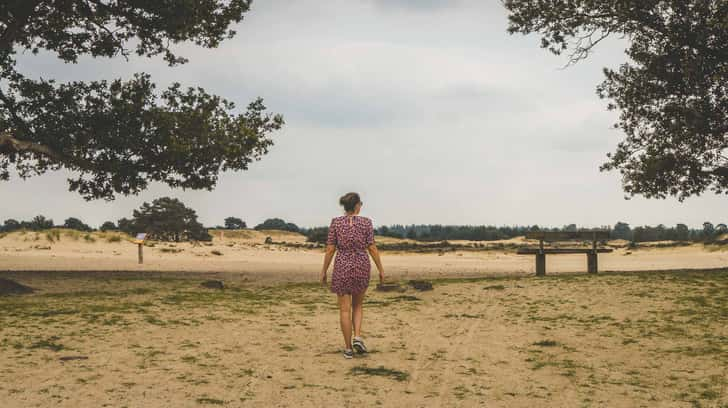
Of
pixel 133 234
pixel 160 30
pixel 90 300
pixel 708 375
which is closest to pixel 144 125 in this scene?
pixel 160 30

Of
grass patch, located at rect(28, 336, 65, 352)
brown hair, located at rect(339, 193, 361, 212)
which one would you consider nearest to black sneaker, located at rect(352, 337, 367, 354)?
brown hair, located at rect(339, 193, 361, 212)

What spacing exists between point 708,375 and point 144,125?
49.2ft

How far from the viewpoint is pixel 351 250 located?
8383 mm

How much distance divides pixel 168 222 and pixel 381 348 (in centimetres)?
6139

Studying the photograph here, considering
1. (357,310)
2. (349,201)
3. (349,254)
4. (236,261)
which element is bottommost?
(236,261)

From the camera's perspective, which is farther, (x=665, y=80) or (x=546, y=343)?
(x=665, y=80)

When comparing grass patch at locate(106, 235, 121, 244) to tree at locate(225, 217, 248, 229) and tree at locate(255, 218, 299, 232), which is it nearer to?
tree at locate(225, 217, 248, 229)

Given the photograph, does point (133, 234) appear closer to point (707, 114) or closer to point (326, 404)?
point (707, 114)

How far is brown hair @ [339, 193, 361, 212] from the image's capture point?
332 inches

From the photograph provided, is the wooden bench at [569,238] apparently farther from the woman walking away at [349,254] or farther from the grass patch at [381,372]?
the grass patch at [381,372]

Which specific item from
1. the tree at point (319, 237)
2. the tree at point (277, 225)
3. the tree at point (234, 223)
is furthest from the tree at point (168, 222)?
the tree at point (277, 225)

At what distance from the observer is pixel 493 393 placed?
6.84 metres

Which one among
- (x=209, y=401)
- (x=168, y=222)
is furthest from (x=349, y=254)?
(x=168, y=222)

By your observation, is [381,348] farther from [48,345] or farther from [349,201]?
[48,345]
